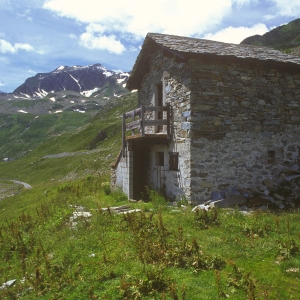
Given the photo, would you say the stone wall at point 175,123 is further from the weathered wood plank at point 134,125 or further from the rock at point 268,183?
the rock at point 268,183

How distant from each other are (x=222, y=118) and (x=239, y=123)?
791 mm

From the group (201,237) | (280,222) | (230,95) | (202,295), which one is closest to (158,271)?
(202,295)

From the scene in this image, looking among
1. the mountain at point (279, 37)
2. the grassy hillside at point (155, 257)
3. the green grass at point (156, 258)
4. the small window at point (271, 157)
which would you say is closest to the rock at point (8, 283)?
the grassy hillside at point (155, 257)

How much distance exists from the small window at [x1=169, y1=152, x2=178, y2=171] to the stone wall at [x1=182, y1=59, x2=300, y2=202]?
1306 millimetres

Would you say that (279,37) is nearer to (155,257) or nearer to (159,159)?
(159,159)

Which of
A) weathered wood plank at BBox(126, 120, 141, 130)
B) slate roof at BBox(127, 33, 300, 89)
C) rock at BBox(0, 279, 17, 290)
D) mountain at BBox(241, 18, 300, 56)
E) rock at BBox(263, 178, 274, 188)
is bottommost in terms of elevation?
rock at BBox(0, 279, 17, 290)

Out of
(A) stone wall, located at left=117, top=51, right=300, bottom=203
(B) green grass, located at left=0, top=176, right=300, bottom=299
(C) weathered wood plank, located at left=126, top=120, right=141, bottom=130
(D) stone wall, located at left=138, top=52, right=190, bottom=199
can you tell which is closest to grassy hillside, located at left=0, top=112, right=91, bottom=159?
(C) weathered wood plank, located at left=126, top=120, right=141, bottom=130

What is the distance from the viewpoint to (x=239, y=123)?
1247cm

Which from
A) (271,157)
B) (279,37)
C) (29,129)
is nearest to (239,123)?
(271,157)

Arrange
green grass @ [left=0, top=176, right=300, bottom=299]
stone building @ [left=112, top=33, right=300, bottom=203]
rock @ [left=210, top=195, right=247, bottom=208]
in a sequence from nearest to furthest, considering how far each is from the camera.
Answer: green grass @ [left=0, top=176, right=300, bottom=299], rock @ [left=210, top=195, right=247, bottom=208], stone building @ [left=112, top=33, right=300, bottom=203]

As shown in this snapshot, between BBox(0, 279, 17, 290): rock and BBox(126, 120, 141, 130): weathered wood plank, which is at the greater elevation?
BBox(126, 120, 141, 130): weathered wood plank

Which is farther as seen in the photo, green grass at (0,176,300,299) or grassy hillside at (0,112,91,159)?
grassy hillside at (0,112,91,159)

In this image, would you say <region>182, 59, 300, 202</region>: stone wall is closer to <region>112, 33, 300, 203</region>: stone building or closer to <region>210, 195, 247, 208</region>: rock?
<region>112, 33, 300, 203</region>: stone building

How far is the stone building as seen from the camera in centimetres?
1195
